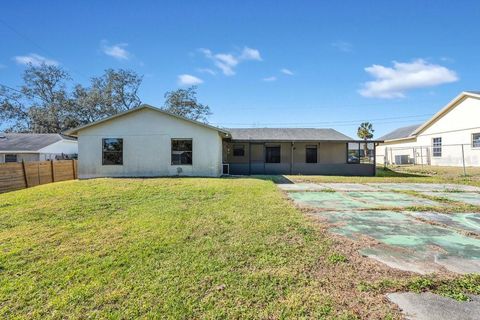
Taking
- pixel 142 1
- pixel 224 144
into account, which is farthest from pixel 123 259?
pixel 224 144

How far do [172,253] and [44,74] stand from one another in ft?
134

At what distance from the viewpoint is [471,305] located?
268 centimetres

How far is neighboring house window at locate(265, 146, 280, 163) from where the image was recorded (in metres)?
20.3

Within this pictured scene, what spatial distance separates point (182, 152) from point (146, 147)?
6.18 ft

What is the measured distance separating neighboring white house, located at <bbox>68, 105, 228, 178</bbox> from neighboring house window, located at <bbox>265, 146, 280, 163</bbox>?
6.27m

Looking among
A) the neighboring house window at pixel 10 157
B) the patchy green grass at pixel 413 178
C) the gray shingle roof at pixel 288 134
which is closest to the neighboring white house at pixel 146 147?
the patchy green grass at pixel 413 178

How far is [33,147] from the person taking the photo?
23062 millimetres

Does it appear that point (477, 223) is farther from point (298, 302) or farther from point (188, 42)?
point (188, 42)

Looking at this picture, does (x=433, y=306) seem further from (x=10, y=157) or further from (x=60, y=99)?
(x=60, y=99)

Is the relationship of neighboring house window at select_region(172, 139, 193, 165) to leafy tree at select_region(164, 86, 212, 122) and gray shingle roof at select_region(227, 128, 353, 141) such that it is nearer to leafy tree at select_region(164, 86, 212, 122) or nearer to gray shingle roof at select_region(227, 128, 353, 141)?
gray shingle roof at select_region(227, 128, 353, 141)

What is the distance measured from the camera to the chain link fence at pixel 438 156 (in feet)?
63.9

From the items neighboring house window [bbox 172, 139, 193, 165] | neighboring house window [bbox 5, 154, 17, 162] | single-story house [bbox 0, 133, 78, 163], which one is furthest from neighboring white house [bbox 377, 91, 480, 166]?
neighboring house window [bbox 5, 154, 17, 162]

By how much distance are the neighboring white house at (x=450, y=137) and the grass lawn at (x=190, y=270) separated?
54.9 feet

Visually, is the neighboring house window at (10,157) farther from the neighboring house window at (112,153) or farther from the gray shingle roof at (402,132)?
the gray shingle roof at (402,132)
